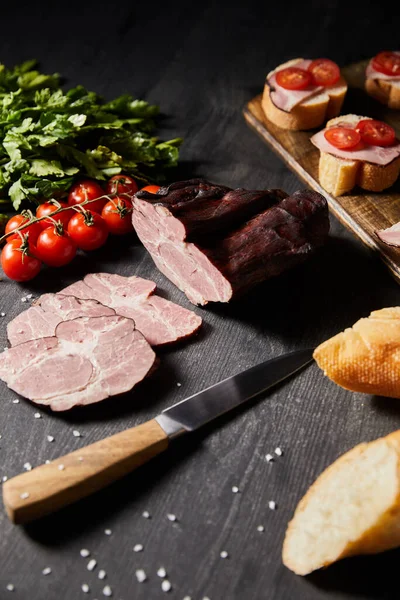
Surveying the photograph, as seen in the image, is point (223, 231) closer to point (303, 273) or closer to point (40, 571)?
point (303, 273)

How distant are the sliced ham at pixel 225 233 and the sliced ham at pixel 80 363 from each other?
0.51m

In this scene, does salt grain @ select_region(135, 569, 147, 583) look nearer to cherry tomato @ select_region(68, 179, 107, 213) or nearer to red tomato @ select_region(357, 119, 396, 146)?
cherry tomato @ select_region(68, 179, 107, 213)

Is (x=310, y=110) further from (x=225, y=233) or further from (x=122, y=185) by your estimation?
(x=225, y=233)

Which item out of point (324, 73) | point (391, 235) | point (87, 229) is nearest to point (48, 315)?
point (87, 229)

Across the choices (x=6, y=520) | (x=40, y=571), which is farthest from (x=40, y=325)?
(x=40, y=571)

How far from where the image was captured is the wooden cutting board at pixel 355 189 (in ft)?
14.8

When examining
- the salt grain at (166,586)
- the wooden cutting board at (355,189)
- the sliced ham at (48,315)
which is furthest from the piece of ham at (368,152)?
the salt grain at (166,586)

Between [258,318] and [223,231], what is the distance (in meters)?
0.55

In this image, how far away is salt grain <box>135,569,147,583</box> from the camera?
9.80 ft

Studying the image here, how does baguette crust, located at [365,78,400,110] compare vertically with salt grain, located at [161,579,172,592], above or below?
above

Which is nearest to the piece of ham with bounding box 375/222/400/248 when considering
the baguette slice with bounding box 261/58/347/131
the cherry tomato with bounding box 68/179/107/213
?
the baguette slice with bounding box 261/58/347/131

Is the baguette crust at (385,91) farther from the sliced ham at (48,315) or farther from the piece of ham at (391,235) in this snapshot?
the sliced ham at (48,315)

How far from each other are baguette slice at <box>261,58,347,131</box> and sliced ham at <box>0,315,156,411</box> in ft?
7.42

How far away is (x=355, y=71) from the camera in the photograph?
5734 mm
